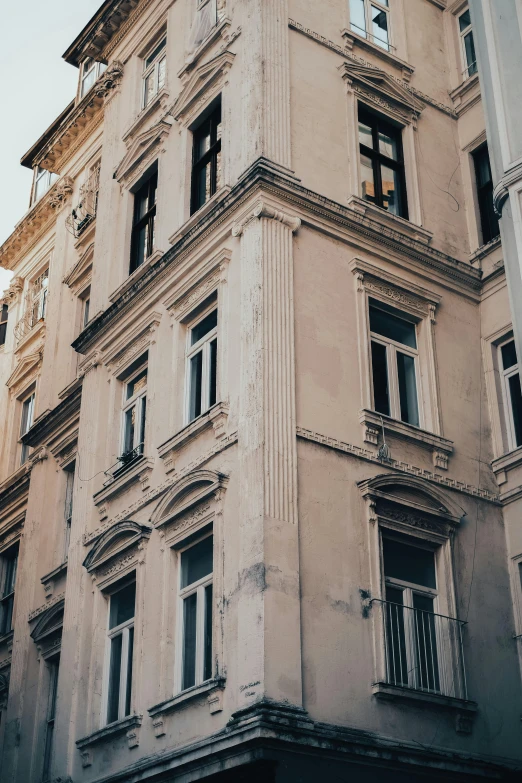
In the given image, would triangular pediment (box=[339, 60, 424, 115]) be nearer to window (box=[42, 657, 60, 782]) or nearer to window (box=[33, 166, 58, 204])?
window (box=[33, 166, 58, 204])

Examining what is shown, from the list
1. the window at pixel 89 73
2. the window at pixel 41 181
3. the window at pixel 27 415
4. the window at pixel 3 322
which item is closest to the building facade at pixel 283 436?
the window at pixel 89 73

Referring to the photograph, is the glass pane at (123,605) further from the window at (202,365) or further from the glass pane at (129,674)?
the window at (202,365)

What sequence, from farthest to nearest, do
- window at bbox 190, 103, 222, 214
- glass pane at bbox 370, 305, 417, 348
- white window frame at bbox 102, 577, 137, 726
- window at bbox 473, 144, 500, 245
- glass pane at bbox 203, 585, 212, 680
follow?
window at bbox 473, 144, 500, 245
window at bbox 190, 103, 222, 214
glass pane at bbox 370, 305, 417, 348
white window frame at bbox 102, 577, 137, 726
glass pane at bbox 203, 585, 212, 680

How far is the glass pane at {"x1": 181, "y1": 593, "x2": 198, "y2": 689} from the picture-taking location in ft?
54.0

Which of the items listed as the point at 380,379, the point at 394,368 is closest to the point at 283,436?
the point at 380,379

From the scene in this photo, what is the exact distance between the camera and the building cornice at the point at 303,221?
1831 cm

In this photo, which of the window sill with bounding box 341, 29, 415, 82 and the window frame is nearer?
the window frame

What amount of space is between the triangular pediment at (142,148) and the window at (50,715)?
1045cm

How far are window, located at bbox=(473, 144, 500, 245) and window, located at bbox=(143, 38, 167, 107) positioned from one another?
7073 millimetres

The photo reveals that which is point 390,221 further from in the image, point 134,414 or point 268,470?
point 268,470

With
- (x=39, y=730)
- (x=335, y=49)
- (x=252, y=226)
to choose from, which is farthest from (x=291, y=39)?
(x=39, y=730)

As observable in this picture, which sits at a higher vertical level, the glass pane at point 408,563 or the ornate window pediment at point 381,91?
the ornate window pediment at point 381,91

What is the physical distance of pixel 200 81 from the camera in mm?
21562

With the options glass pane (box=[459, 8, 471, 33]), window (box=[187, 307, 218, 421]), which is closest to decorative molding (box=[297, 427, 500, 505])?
window (box=[187, 307, 218, 421])
